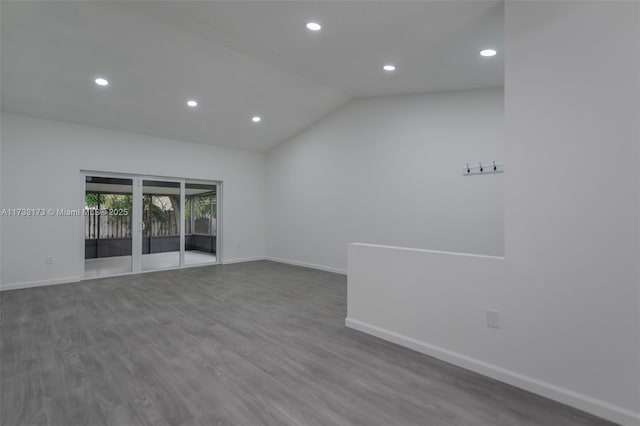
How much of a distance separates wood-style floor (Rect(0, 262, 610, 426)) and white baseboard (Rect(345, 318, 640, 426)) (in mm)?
63

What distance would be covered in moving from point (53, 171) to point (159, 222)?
2079 millimetres

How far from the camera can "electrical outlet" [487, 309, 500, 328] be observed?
7.73 ft

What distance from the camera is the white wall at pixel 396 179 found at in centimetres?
471

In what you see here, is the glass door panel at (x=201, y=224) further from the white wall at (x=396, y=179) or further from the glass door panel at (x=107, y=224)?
the white wall at (x=396, y=179)

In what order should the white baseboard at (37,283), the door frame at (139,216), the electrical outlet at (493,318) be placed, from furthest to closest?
the door frame at (139,216) < the white baseboard at (37,283) < the electrical outlet at (493,318)

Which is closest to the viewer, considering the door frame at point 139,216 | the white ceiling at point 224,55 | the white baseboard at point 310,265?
the white ceiling at point 224,55

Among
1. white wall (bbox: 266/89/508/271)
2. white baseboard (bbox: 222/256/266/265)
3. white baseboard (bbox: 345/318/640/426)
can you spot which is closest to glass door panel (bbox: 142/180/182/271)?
white baseboard (bbox: 222/256/266/265)

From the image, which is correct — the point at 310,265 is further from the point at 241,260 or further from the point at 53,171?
the point at 53,171

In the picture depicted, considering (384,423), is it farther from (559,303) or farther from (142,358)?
(142,358)

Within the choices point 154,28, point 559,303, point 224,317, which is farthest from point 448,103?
point 224,317

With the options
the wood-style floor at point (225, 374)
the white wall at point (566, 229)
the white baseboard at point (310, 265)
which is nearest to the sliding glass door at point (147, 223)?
the white baseboard at point (310, 265)

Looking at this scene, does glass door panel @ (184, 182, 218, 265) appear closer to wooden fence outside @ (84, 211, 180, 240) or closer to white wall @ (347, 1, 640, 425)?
wooden fence outside @ (84, 211, 180, 240)

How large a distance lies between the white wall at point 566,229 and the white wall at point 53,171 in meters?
6.26

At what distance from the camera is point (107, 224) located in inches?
244
